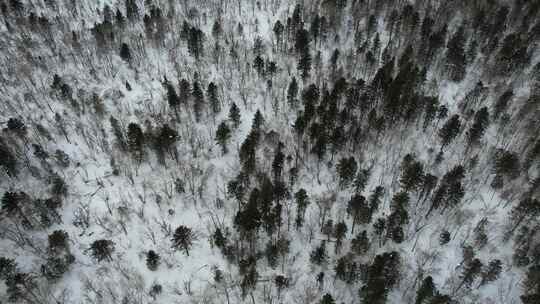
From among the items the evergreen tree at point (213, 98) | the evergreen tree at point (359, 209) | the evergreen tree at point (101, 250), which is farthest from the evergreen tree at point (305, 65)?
the evergreen tree at point (101, 250)

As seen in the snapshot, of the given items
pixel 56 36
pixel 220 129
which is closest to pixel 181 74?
pixel 220 129

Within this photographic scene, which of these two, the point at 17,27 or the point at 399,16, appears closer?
the point at 17,27

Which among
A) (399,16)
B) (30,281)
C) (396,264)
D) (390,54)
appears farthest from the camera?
(399,16)

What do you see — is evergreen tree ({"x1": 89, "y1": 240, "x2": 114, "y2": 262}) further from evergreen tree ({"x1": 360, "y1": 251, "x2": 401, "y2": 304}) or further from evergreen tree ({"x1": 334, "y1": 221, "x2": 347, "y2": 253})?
evergreen tree ({"x1": 360, "y1": 251, "x2": 401, "y2": 304})

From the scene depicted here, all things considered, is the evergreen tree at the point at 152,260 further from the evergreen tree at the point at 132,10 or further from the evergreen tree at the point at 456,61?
the evergreen tree at the point at 456,61

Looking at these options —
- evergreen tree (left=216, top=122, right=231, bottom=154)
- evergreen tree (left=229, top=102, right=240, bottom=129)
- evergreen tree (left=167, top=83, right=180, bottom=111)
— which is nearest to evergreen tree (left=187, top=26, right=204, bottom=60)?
evergreen tree (left=167, top=83, right=180, bottom=111)

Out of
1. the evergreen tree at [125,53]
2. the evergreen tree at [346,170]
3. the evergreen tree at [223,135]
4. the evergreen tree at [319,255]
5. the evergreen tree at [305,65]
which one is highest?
the evergreen tree at [125,53]

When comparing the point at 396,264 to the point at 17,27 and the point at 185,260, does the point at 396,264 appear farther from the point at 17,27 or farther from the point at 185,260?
the point at 17,27

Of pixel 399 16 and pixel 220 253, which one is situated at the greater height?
pixel 399 16

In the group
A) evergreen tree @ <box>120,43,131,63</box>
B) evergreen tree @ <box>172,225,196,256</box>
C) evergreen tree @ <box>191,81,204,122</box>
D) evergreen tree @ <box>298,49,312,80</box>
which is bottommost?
evergreen tree @ <box>172,225,196,256</box>
